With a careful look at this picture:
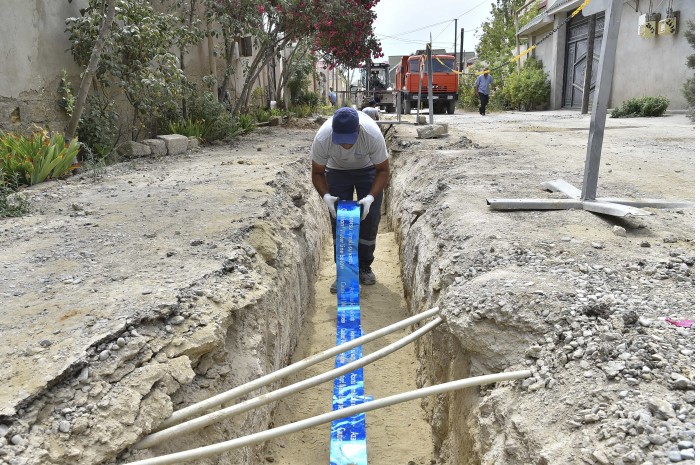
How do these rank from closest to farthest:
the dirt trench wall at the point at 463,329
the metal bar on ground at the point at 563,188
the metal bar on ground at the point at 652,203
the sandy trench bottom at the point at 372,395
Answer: the dirt trench wall at the point at 463,329 → the sandy trench bottom at the point at 372,395 → the metal bar on ground at the point at 652,203 → the metal bar on ground at the point at 563,188

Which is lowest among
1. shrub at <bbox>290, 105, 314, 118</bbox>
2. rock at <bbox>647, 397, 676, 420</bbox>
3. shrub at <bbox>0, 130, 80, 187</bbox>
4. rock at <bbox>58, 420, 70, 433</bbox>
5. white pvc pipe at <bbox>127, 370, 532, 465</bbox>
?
white pvc pipe at <bbox>127, 370, 532, 465</bbox>

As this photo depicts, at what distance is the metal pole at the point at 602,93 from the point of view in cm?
377

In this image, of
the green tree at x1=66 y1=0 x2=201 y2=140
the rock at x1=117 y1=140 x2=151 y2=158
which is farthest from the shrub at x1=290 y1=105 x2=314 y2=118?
the rock at x1=117 y1=140 x2=151 y2=158

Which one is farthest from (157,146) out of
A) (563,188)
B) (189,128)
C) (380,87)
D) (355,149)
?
(380,87)

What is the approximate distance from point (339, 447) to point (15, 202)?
3.53 metres

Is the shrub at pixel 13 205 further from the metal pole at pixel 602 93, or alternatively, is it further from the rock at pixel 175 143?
the metal pole at pixel 602 93

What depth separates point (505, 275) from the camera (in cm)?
291

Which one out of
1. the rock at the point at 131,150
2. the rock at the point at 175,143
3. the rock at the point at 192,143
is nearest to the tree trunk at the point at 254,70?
the rock at the point at 192,143

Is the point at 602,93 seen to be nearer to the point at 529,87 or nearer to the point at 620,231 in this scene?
the point at 620,231

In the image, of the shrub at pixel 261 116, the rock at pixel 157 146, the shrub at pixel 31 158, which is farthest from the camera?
the shrub at pixel 261 116

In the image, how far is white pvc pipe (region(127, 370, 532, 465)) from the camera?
197 centimetres

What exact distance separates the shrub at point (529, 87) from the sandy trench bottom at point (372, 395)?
629 inches

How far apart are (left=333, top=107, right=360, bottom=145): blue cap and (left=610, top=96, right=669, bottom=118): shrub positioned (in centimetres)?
1071

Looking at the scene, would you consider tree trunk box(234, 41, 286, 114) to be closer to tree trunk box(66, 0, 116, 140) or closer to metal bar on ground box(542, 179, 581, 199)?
tree trunk box(66, 0, 116, 140)
